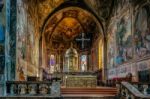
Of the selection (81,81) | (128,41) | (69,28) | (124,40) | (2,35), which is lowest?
(81,81)

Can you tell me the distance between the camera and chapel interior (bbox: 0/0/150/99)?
1364cm

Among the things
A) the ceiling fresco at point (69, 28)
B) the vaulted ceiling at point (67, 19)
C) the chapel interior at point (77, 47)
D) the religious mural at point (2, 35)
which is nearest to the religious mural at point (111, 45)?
the chapel interior at point (77, 47)

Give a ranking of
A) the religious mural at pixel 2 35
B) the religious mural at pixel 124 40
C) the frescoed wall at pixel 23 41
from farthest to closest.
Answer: the religious mural at pixel 124 40 → the frescoed wall at pixel 23 41 → the religious mural at pixel 2 35

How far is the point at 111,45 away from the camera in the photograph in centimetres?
2675

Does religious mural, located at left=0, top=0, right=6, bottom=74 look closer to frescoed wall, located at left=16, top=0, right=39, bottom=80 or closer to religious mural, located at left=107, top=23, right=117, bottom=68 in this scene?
frescoed wall, located at left=16, top=0, right=39, bottom=80

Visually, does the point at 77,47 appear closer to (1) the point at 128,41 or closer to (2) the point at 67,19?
(2) the point at 67,19

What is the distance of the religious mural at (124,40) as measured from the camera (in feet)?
67.9

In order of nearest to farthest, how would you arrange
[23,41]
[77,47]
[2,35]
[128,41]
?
[2,35] < [23,41] < [128,41] < [77,47]

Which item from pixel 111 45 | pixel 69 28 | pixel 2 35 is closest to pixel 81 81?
pixel 111 45

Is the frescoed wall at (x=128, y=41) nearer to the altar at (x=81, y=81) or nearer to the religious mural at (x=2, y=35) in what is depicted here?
the altar at (x=81, y=81)

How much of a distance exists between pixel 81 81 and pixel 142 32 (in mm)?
5800

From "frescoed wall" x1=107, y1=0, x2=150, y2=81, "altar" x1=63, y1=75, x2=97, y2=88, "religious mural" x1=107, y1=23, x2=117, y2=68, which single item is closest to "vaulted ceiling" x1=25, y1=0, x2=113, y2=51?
"religious mural" x1=107, y1=23, x2=117, y2=68

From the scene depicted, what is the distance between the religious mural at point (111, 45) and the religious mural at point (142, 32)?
628 cm

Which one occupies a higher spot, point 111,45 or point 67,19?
point 67,19
